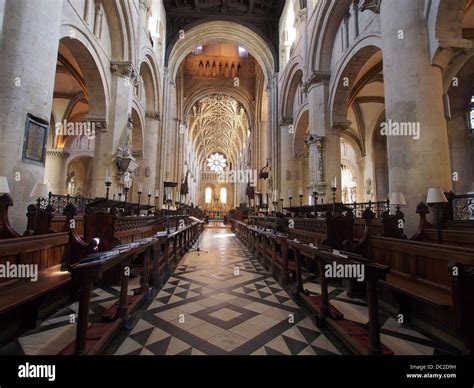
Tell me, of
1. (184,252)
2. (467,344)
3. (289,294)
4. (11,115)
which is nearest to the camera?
(467,344)

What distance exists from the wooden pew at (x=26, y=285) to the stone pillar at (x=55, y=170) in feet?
48.0

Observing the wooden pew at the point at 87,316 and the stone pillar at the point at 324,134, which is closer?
the wooden pew at the point at 87,316

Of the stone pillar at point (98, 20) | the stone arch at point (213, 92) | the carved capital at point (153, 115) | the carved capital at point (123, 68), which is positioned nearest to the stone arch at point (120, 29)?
the carved capital at point (123, 68)

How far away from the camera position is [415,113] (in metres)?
4.80

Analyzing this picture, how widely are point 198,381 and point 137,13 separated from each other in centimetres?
1298

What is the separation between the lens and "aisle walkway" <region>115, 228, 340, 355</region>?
7.36 feet

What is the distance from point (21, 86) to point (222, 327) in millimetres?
5693

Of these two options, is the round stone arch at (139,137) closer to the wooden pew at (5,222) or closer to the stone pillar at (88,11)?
the stone pillar at (88,11)

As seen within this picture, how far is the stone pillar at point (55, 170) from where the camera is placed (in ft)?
48.6

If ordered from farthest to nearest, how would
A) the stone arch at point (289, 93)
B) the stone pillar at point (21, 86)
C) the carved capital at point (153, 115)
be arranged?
the carved capital at point (153, 115) → the stone arch at point (289, 93) → the stone pillar at point (21, 86)

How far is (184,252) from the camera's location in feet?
25.1

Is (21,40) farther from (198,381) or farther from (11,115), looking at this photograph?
(198,381)

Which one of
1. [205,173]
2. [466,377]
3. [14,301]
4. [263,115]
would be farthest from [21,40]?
[205,173]

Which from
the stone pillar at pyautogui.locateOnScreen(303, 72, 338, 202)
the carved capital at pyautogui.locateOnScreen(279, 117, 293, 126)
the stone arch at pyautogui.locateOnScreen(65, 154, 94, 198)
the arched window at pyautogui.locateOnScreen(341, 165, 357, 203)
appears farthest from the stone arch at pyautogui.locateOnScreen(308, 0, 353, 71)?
the stone arch at pyautogui.locateOnScreen(65, 154, 94, 198)
